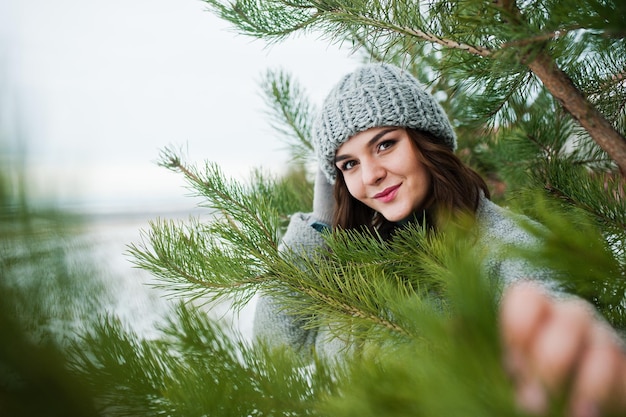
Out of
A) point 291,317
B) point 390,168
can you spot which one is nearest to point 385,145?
point 390,168

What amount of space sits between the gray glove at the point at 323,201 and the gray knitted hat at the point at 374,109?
0.33 feet

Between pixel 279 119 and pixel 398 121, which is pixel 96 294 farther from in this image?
pixel 279 119

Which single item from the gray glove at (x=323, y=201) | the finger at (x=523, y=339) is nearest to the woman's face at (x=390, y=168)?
the gray glove at (x=323, y=201)

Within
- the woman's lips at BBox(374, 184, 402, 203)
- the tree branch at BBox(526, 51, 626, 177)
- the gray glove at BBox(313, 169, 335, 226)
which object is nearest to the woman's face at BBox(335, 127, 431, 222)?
the woman's lips at BBox(374, 184, 402, 203)

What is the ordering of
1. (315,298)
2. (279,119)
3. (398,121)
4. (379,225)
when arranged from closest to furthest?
(315,298)
(398,121)
(379,225)
(279,119)

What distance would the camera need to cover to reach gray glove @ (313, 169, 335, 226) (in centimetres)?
69

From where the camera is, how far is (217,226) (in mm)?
386

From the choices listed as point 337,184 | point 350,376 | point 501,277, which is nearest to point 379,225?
point 337,184

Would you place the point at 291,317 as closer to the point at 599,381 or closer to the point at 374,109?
the point at 374,109

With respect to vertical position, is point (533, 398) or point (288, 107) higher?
point (288, 107)

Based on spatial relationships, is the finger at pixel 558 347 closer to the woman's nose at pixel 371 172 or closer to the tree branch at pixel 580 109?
the tree branch at pixel 580 109

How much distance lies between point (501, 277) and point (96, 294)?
14.2 inches

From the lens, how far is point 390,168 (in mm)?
565

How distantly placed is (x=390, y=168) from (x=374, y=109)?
0.08 metres
